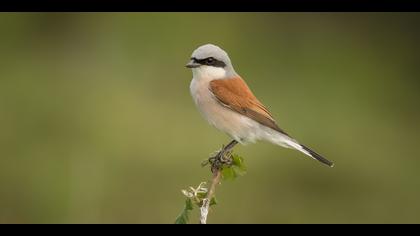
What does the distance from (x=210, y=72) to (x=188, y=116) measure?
451 cm

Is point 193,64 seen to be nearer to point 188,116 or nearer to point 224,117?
point 224,117

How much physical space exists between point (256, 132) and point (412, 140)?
5.61m

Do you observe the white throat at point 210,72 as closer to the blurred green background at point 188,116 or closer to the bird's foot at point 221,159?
the bird's foot at point 221,159

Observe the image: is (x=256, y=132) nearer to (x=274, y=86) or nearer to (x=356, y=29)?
(x=274, y=86)

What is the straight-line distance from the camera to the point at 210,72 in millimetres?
4254

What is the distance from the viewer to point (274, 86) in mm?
9578

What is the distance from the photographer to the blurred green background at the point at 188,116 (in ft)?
23.5

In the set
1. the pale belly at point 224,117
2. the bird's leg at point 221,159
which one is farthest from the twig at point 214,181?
the pale belly at point 224,117

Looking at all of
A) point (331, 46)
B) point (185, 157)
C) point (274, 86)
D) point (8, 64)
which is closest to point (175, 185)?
point (185, 157)

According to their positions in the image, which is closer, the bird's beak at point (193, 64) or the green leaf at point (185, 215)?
the green leaf at point (185, 215)

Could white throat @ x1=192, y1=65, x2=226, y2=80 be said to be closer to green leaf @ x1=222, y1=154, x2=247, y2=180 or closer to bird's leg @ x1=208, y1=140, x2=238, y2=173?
bird's leg @ x1=208, y1=140, x2=238, y2=173

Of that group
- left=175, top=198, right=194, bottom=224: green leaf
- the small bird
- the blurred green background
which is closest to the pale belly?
the small bird

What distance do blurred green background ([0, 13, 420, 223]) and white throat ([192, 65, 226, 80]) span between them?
8.03 ft

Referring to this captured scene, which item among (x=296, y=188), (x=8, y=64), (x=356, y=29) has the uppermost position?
(x=356, y=29)
